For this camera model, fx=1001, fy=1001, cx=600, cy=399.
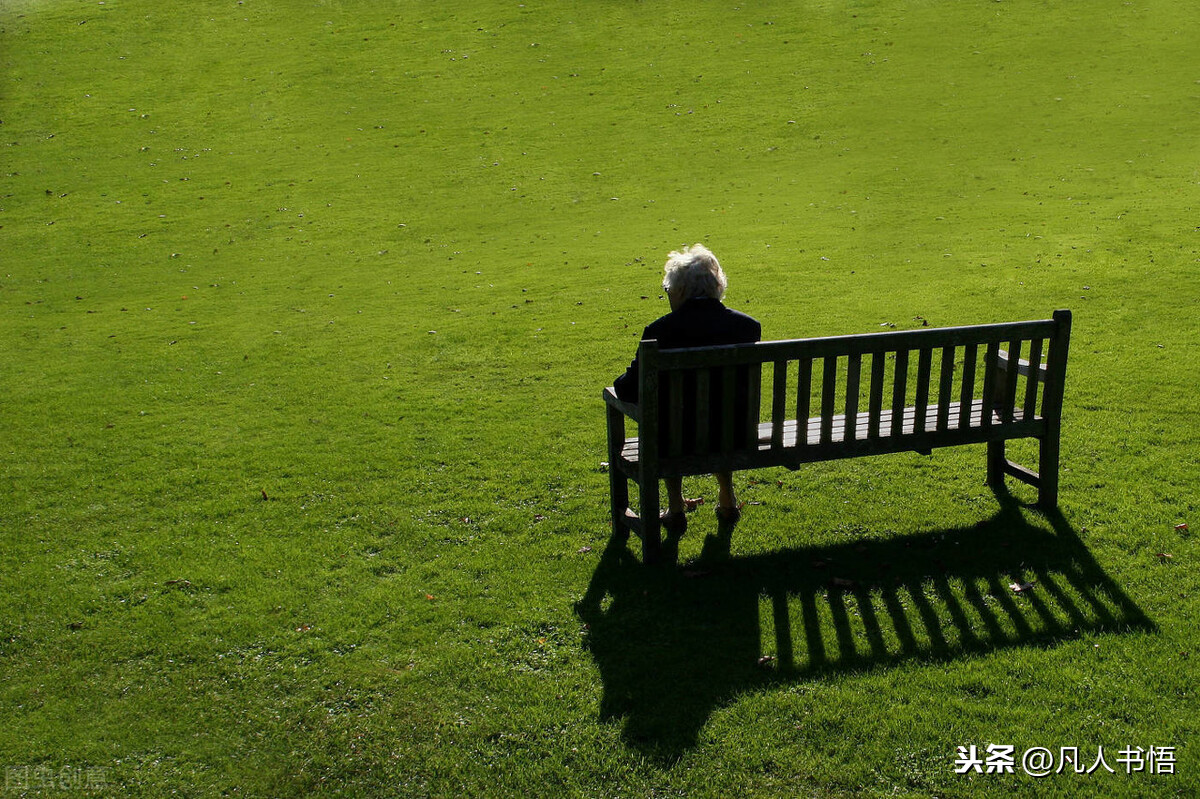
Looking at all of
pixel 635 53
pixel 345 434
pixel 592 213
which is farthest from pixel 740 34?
pixel 345 434

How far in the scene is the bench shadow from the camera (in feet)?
17.2

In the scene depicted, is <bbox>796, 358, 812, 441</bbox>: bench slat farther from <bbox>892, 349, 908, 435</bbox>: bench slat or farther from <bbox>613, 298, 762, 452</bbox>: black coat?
<bbox>892, 349, 908, 435</bbox>: bench slat

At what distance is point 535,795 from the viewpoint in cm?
451

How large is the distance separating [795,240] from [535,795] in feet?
45.9

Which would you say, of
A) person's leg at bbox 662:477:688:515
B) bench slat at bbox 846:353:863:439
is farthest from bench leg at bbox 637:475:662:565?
bench slat at bbox 846:353:863:439

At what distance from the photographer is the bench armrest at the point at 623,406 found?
6312mm

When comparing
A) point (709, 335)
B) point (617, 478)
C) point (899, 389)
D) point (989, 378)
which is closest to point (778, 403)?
point (709, 335)

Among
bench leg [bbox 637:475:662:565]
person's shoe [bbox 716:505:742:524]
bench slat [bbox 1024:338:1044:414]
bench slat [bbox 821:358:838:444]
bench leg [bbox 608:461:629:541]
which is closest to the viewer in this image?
bench slat [bbox 821:358:838:444]

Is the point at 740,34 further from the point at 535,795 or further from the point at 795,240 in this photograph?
the point at 535,795

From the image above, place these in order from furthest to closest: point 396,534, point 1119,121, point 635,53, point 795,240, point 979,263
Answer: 1. point 635,53
2. point 1119,121
3. point 795,240
4. point 979,263
5. point 396,534

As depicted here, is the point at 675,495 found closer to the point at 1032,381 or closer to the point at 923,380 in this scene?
the point at 923,380

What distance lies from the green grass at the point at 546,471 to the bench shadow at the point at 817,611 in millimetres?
28

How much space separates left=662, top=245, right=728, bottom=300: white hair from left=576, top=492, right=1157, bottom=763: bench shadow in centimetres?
173

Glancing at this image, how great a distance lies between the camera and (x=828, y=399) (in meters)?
6.20
